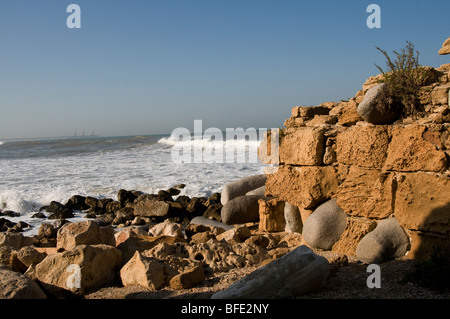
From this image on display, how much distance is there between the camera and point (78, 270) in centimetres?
491

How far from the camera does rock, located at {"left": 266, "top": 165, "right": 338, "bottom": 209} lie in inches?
247

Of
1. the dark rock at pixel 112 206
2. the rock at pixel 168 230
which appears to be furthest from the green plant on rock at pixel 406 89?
A: the dark rock at pixel 112 206

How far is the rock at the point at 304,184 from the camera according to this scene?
627 cm

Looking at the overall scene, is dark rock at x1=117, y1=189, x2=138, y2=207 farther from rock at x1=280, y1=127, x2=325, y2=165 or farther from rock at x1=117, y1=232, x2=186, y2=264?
rock at x1=280, y1=127, x2=325, y2=165

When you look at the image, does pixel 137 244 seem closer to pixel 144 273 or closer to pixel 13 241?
pixel 144 273

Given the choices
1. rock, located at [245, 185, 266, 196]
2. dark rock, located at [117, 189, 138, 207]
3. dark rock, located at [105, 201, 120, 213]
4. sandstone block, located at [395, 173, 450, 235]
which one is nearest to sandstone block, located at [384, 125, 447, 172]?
sandstone block, located at [395, 173, 450, 235]

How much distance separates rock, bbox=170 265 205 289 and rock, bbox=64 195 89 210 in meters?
8.79

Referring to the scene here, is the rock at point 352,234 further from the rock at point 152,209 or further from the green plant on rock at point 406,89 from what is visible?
the rock at point 152,209

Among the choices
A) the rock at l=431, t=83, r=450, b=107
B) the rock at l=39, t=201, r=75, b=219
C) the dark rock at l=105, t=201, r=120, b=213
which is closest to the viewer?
the rock at l=431, t=83, r=450, b=107

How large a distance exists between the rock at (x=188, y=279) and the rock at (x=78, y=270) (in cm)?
105

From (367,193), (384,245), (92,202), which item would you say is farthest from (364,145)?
(92,202)
